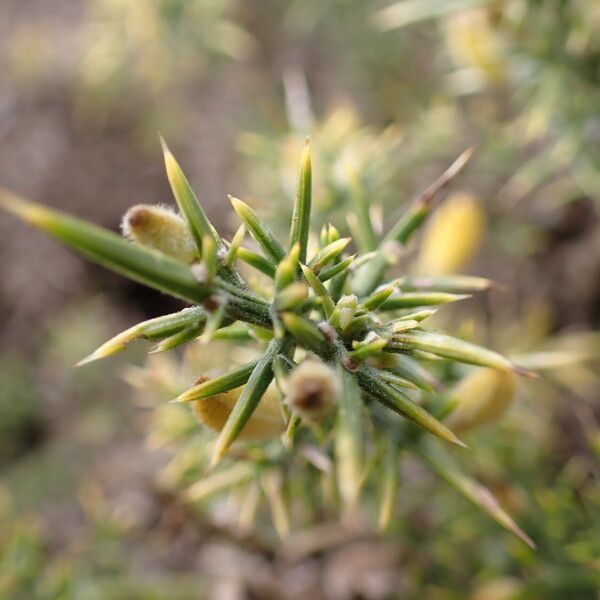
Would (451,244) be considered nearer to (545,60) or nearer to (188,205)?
(545,60)

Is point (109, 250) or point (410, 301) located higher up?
point (109, 250)

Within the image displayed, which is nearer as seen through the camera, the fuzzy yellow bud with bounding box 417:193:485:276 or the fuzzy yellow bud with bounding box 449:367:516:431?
the fuzzy yellow bud with bounding box 449:367:516:431

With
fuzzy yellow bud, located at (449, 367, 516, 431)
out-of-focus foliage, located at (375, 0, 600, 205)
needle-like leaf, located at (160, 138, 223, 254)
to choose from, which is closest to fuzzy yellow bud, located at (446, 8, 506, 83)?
out-of-focus foliage, located at (375, 0, 600, 205)

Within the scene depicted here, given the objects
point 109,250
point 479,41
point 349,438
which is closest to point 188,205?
point 109,250

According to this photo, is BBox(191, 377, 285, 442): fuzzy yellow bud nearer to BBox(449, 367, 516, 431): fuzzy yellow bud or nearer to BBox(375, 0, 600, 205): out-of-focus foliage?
BBox(449, 367, 516, 431): fuzzy yellow bud

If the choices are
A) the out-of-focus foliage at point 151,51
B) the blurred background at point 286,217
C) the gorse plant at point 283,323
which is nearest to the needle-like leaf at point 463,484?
the gorse plant at point 283,323

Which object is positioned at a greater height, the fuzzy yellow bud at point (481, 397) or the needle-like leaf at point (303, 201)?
the needle-like leaf at point (303, 201)

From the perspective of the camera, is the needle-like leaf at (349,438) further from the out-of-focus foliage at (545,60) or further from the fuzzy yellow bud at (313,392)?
the out-of-focus foliage at (545,60)
